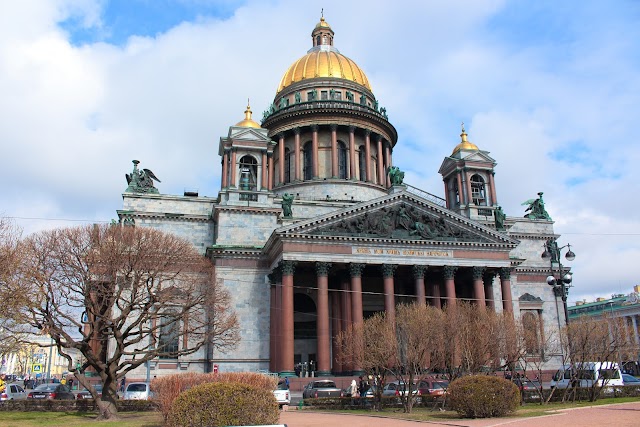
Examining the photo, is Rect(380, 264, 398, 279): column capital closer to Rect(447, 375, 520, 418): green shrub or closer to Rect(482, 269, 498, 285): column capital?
Rect(482, 269, 498, 285): column capital

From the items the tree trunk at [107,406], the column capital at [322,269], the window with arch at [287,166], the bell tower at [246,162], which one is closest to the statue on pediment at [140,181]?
the bell tower at [246,162]

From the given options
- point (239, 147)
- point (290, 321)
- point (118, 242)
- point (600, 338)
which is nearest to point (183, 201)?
point (239, 147)

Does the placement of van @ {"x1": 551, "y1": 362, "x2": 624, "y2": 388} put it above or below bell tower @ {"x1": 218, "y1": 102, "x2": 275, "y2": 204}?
below

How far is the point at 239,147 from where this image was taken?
5009 cm

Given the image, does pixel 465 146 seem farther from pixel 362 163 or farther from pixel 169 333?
pixel 169 333

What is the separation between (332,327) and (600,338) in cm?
2057

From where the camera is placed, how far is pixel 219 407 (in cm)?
1694

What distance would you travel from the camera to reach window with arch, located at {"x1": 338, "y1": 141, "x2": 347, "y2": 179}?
62.1m

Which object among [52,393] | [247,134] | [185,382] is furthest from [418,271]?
[185,382]

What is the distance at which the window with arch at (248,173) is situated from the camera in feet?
165

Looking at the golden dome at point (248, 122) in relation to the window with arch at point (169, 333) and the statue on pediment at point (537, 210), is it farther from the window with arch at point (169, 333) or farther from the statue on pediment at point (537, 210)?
the statue on pediment at point (537, 210)

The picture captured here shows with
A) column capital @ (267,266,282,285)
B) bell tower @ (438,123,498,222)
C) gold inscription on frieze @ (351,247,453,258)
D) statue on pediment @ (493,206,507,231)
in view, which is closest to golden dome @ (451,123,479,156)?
bell tower @ (438,123,498,222)

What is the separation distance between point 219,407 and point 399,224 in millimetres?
29086

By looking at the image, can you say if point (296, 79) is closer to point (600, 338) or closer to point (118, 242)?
point (118, 242)
